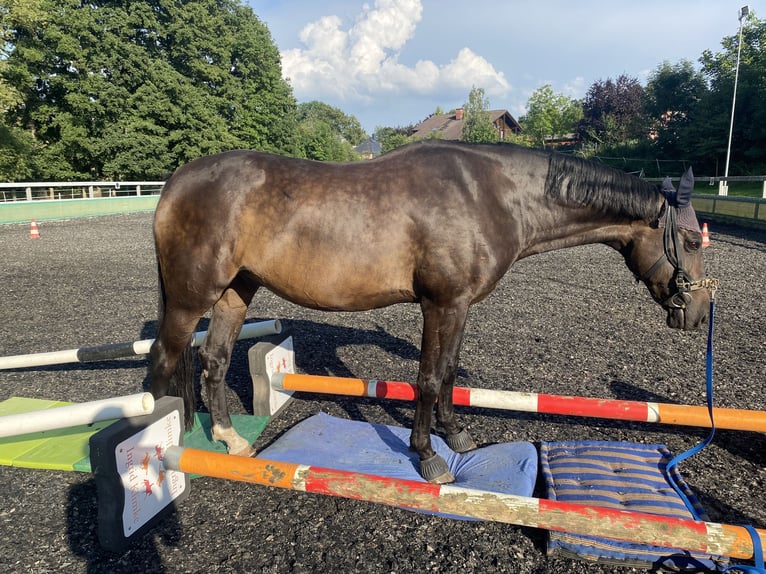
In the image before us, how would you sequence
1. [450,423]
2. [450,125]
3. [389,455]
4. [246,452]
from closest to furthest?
[389,455] → [246,452] → [450,423] → [450,125]

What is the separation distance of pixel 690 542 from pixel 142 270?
12.1 metres

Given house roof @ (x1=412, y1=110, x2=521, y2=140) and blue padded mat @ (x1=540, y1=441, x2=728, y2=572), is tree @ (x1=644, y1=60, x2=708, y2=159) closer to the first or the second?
house roof @ (x1=412, y1=110, x2=521, y2=140)

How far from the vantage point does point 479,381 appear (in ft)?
17.3

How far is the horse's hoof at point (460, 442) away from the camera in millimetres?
3824

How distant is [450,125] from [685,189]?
9023cm

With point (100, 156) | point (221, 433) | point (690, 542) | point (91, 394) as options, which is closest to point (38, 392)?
point (91, 394)

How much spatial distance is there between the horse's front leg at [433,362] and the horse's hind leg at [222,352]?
1.46 m

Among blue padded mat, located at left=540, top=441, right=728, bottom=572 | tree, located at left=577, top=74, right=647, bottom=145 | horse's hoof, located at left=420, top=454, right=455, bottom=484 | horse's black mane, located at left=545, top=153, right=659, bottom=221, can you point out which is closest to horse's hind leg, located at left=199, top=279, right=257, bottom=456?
horse's hoof, located at left=420, top=454, right=455, bottom=484

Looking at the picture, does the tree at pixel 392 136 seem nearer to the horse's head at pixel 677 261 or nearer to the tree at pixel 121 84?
the tree at pixel 121 84

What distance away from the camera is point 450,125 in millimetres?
87688

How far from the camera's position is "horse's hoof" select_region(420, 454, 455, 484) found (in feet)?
10.9

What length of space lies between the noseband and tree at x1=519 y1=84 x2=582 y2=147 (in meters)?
56.7

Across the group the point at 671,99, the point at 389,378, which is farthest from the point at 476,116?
the point at 389,378

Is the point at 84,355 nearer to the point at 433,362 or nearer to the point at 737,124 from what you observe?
the point at 433,362
